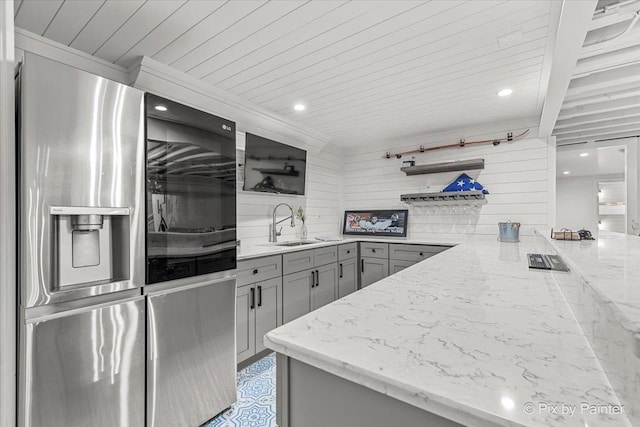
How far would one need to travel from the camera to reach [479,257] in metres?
1.89

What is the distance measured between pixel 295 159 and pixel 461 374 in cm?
329

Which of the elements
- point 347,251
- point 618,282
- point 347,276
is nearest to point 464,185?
point 347,251

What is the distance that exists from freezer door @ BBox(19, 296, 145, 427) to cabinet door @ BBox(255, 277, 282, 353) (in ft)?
3.55

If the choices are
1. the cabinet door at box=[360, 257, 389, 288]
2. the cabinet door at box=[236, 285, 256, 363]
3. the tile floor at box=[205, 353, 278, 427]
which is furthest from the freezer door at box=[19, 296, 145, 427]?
the cabinet door at box=[360, 257, 389, 288]

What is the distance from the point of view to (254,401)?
197cm

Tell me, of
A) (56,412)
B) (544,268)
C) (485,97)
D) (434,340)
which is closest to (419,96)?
(485,97)

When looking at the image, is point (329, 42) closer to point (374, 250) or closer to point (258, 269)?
point (258, 269)

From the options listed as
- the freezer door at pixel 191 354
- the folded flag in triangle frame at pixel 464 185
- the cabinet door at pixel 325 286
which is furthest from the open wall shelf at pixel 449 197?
the freezer door at pixel 191 354

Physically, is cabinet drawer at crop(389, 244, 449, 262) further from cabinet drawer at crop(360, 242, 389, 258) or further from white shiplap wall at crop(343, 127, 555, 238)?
white shiplap wall at crop(343, 127, 555, 238)

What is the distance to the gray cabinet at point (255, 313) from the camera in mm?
2285

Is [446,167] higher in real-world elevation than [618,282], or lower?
higher

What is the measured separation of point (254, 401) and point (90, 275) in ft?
4.39

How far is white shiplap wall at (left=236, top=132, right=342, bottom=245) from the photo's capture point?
3.16m

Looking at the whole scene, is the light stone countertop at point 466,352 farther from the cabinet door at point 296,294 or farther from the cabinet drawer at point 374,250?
the cabinet drawer at point 374,250
